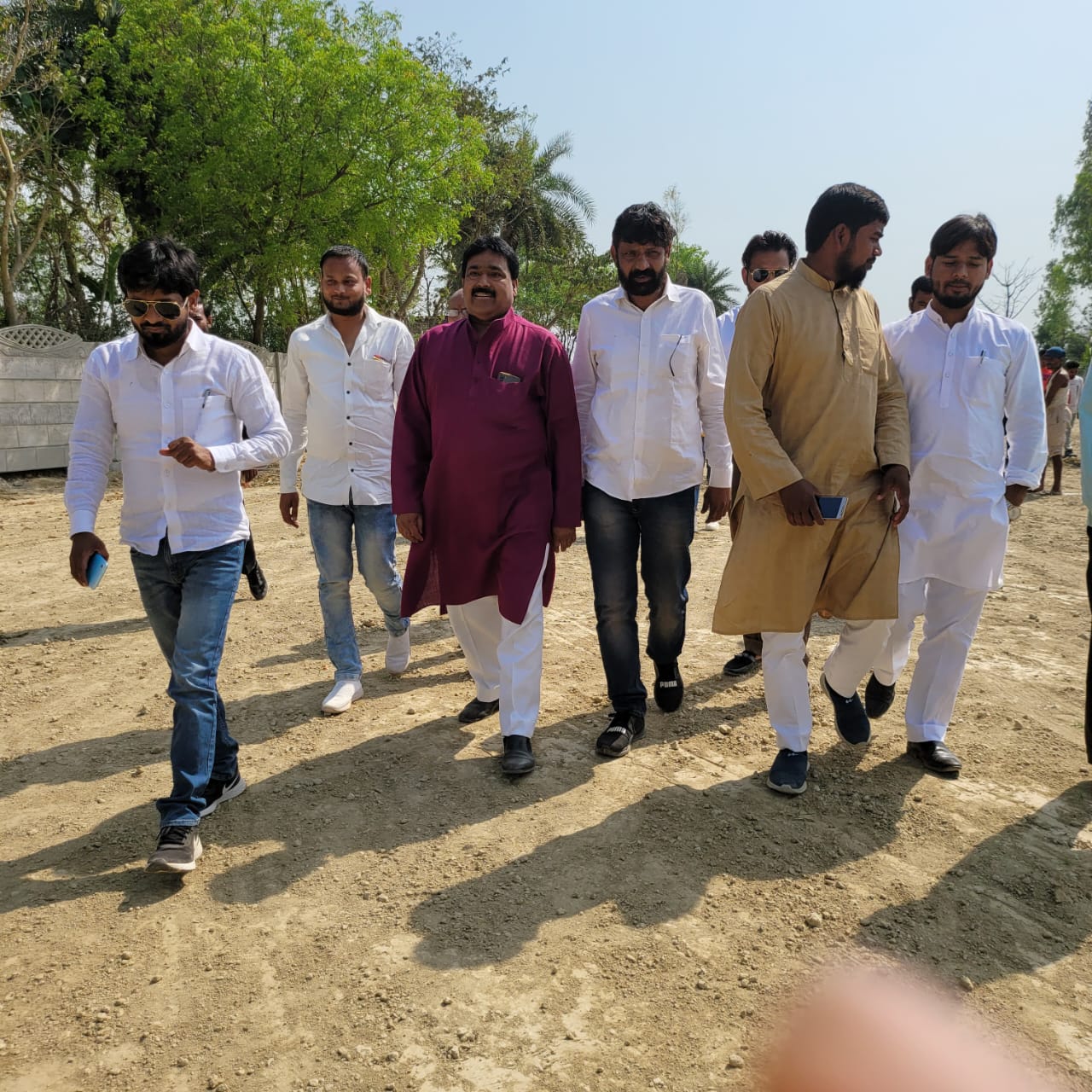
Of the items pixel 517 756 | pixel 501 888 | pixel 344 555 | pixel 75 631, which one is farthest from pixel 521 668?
pixel 75 631

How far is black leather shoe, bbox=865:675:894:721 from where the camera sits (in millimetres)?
4250

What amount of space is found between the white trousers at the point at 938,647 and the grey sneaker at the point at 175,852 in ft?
9.09

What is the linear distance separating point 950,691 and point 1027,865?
862mm

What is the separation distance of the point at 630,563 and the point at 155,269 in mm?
2180

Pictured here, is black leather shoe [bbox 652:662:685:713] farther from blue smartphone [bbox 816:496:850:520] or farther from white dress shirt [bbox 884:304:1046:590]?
blue smartphone [bbox 816:496:850:520]

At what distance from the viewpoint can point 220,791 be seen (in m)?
3.69

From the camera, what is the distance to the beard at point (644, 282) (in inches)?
156

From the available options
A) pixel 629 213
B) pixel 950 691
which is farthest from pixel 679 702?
pixel 629 213

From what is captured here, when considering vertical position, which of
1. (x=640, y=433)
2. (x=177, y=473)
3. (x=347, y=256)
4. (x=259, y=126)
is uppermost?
(x=259, y=126)

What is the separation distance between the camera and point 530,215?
29.8m

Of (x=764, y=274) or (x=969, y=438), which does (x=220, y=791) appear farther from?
(x=764, y=274)

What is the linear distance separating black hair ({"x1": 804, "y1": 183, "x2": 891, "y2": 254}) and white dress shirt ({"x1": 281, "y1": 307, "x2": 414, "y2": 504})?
6.74ft

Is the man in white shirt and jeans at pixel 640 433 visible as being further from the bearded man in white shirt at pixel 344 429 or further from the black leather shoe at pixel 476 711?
the bearded man in white shirt at pixel 344 429

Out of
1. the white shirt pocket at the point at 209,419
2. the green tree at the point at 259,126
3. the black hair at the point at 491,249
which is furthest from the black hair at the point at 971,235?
the green tree at the point at 259,126
